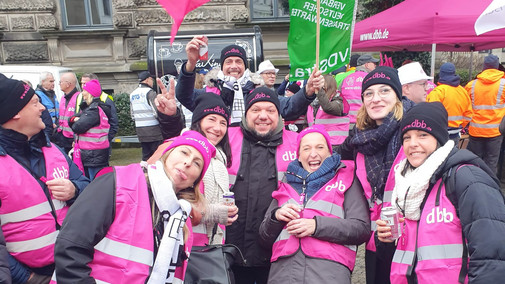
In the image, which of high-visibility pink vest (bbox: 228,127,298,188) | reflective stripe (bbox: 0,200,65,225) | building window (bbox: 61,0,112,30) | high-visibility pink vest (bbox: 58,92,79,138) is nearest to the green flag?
high-visibility pink vest (bbox: 228,127,298,188)

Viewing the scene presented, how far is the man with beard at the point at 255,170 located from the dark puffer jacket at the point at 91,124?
150 inches

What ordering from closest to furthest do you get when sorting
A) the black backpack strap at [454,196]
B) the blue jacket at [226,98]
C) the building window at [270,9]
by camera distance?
1. the black backpack strap at [454,196]
2. the blue jacket at [226,98]
3. the building window at [270,9]

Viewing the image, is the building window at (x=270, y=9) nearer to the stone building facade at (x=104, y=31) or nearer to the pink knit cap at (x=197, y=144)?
the stone building facade at (x=104, y=31)

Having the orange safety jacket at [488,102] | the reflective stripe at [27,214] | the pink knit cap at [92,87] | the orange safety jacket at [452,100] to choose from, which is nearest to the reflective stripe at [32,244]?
the reflective stripe at [27,214]

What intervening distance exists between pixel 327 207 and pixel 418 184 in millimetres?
630

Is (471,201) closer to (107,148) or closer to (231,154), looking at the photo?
(231,154)

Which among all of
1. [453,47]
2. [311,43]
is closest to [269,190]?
[311,43]

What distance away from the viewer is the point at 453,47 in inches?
351

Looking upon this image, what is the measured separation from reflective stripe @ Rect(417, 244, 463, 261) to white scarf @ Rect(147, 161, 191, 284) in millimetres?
1205

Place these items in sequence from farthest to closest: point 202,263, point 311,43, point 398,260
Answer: point 311,43 → point 202,263 → point 398,260

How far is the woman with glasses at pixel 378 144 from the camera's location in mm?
2600

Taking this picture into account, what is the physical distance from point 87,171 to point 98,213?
525cm

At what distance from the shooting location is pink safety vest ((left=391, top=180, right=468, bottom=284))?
6.38 feet

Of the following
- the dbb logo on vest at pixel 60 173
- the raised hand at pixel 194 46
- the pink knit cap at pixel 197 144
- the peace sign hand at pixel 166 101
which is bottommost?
the dbb logo on vest at pixel 60 173
